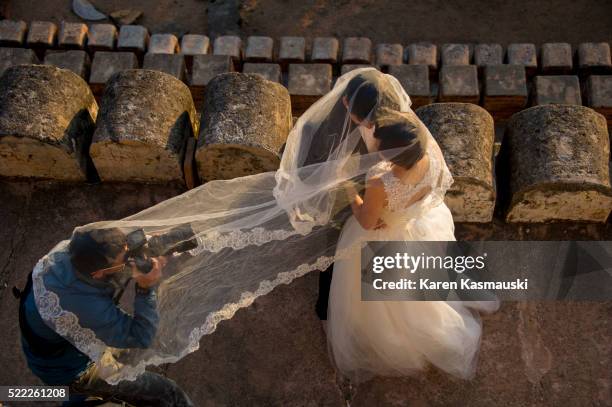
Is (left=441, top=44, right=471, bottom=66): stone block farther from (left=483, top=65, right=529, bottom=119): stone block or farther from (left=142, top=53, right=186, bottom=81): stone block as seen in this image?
(left=142, top=53, right=186, bottom=81): stone block

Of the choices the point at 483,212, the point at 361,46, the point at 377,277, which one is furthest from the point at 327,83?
the point at 377,277

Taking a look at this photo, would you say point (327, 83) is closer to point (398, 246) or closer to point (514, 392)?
point (398, 246)

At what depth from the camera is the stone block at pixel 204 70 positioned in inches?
204

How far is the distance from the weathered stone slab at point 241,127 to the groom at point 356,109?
0.45 meters

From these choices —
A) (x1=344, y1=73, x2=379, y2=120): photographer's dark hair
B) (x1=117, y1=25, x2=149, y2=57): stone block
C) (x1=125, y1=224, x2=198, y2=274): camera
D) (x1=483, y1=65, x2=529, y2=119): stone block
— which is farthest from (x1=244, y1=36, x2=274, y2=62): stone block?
(x1=125, y1=224, x2=198, y2=274): camera

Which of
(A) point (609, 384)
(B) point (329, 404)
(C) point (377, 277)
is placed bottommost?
(B) point (329, 404)

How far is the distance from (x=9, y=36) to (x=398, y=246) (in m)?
4.14

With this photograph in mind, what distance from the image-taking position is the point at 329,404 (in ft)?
11.8

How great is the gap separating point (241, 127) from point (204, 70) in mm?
1592

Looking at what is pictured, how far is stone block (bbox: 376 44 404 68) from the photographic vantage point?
562 cm

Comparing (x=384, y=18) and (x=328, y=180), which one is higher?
(x=328, y=180)

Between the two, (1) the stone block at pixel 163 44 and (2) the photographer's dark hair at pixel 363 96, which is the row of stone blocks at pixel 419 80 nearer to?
(1) the stone block at pixel 163 44

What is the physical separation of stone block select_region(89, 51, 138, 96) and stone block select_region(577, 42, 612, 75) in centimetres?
347

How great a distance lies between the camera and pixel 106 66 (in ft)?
17.4
